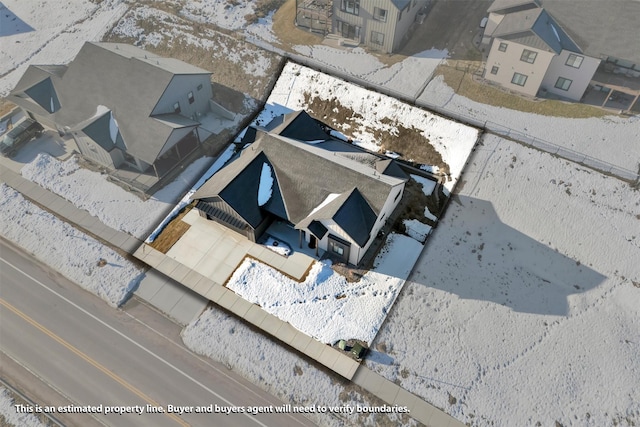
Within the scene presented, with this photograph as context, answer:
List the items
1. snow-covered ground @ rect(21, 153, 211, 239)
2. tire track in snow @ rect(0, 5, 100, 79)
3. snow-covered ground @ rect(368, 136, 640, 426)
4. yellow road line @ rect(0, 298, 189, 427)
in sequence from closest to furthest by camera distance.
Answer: yellow road line @ rect(0, 298, 189, 427) < snow-covered ground @ rect(368, 136, 640, 426) < snow-covered ground @ rect(21, 153, 211, 239) < tire track in snow @ rect(0, 5, 100, 79)

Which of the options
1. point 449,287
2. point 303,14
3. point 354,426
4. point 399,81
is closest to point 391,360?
point 354,426

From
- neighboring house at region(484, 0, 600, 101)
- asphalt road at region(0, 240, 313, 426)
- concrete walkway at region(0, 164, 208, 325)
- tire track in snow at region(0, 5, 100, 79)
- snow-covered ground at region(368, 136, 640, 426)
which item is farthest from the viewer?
tire track in snow at region(0, 5, 100, 79)

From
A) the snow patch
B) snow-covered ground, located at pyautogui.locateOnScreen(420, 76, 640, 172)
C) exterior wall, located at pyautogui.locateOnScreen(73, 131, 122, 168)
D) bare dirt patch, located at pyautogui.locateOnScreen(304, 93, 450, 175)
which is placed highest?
snow-covered ground, located at pyautogui.locateOnScreen(420, 76, 640, 172)

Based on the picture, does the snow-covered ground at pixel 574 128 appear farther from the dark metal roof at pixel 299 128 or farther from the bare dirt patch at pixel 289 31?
the bare dirt patch at pixel 289 31

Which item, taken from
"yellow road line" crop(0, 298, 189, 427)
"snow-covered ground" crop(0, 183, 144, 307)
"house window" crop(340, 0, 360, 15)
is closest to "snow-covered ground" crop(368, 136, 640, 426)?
"yellow road line" crop(0, 298, 189, 427)

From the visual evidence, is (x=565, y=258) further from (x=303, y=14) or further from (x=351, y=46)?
(x=303, y=14)

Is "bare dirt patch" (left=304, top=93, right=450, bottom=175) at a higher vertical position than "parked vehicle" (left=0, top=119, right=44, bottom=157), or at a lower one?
higher

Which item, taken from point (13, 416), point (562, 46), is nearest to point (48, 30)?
point (13, 416)

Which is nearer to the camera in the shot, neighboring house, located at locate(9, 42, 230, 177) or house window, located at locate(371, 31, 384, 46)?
neighboring house, located at locate(9, 42, 230, 177)

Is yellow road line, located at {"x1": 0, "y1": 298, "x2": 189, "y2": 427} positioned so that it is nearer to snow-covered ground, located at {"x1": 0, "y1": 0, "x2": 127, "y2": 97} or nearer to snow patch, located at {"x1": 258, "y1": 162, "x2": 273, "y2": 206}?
snow patch, located at {"x1": 258, "y1": 162, "x2": 273, "y2": 206}
